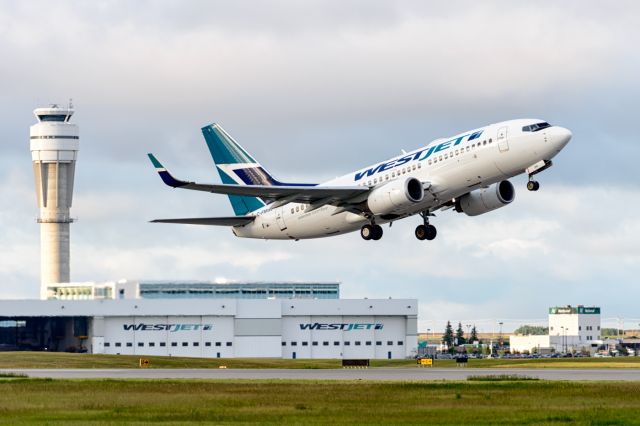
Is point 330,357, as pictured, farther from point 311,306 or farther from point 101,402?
point 101,402

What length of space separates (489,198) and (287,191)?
484 inches

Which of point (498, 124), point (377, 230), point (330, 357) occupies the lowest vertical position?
point (330, 357)

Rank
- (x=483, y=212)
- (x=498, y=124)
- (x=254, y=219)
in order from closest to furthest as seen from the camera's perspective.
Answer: (x=498, y=124), (x=483, y=212), (x=254, y=219)

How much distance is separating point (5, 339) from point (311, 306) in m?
43.2

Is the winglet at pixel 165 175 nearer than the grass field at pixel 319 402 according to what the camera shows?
No

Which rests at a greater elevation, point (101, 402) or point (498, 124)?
point (498, 124)

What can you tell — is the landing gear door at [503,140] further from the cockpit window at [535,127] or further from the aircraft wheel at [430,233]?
the aircraft wheel at [430,233]

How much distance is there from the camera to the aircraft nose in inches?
2790

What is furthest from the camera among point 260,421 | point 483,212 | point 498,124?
point 483,212

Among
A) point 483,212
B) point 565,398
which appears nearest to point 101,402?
point 565,398

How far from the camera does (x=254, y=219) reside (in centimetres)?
8719

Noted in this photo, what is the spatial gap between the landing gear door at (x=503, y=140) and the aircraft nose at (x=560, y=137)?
2.45m

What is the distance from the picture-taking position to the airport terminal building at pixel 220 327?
16900cm

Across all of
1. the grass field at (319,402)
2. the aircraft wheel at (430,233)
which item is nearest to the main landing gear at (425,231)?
the aircraft wheel at (430,233)
